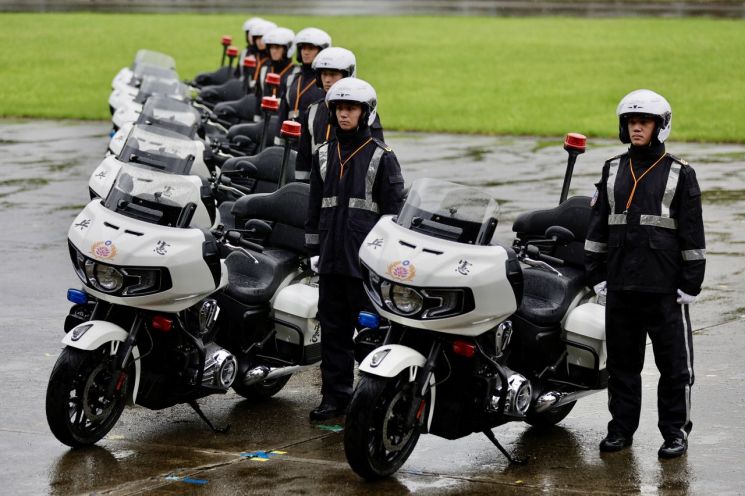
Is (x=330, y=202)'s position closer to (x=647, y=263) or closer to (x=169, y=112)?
(x=647, y=263)

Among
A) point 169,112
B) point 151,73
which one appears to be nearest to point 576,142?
point 169,112

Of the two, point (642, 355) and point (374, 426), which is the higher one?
point (642, 355)

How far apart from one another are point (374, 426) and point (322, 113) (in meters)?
4.33

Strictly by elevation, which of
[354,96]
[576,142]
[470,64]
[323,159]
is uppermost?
[354,96]

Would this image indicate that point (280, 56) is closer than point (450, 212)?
No

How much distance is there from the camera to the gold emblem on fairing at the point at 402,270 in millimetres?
6832

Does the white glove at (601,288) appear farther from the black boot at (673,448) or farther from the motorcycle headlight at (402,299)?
the motorcycle headlight at (402,299)

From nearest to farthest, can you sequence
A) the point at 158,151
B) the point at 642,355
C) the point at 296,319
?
1. the point at 642,355
2. the point at 296,319
3. the point at 158,151

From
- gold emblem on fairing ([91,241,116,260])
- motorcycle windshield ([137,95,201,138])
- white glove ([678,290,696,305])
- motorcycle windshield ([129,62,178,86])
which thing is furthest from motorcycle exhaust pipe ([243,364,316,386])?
motorcycle windshield ([129,62,178,86])

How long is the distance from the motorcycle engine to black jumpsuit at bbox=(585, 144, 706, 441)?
208 cm

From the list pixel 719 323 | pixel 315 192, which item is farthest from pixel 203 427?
pixel 719 323

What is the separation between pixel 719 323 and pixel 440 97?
1937 centimetres

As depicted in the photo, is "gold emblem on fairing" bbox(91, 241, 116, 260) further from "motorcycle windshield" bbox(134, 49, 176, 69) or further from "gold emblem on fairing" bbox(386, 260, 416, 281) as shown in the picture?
"motorcycle windshield" bbox(134, 49, 176, 69)

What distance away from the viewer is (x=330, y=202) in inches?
321
